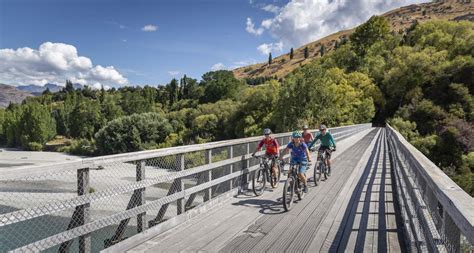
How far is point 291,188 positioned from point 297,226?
1439mm

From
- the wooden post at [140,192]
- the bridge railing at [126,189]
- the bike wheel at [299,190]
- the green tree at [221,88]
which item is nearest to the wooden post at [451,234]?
the bridge railing at [126,189]

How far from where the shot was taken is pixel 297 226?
6.33 meters

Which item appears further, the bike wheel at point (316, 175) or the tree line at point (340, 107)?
the tree line at point (340, 107)

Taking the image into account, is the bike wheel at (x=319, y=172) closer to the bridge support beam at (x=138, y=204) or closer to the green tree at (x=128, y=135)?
the bridge support beam at (x=138, y=204)

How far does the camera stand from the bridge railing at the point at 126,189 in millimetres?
3838

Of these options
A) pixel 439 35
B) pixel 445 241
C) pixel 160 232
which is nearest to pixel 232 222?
pixel 160 232

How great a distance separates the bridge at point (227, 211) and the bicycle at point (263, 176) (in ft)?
0.85

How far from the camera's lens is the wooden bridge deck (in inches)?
208

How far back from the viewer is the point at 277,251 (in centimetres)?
512

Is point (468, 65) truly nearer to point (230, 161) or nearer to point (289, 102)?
point (289, 102)

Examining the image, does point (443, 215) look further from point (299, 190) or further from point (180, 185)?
point (299, 190)

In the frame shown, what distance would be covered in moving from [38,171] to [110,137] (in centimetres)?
6994

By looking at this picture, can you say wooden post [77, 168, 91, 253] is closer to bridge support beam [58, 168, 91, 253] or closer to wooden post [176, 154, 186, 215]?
bridge support beam [58, 168, 91, 253]

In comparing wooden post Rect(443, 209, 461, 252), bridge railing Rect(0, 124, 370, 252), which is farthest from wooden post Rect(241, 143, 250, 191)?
wooden post Rect(443, 209, 461, 252)
